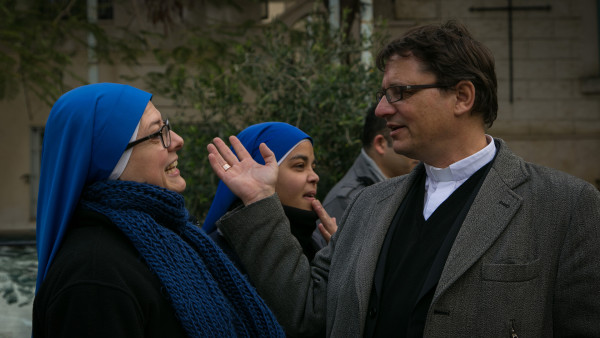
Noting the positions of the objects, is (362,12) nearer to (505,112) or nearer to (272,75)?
(272,75)

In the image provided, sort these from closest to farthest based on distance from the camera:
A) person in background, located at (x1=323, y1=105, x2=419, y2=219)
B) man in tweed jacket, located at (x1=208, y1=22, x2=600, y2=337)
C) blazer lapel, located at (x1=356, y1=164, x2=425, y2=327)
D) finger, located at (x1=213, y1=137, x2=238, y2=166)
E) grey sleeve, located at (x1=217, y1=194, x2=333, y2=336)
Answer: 1. man in tweed jacket, located at (x1=208, y1=22, x2=600, y2=337)
2. blazer lapel, located at (x1=356, y1=164, x2=425, y2=327)
3. grey sleeve, located at (x1=217, y1=194, x2=333, y2=336)
4. finger, located at (x1=213, y1=137, x2=238, y2=166)
5. person in background, located at (x1=323, y1=105, x2=419, y2=219)

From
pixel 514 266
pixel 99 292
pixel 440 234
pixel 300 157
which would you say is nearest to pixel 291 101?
pixel 300 157

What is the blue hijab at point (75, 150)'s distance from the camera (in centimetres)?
206

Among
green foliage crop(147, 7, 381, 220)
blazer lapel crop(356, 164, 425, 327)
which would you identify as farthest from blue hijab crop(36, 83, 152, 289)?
green foliage crop(147, 7, 381, 220)

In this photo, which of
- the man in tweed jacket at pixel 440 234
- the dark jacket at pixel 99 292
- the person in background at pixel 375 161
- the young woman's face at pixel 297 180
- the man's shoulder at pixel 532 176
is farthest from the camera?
the person in background at pixel 375 161

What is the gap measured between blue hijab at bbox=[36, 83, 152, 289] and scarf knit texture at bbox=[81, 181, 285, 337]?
0.06 metres

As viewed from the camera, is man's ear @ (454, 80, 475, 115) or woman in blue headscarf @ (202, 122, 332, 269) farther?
woman in blue headscarf @ (202, 122, 332, 269)

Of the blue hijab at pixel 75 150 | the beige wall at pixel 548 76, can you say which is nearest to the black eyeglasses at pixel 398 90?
the blue hijab at pixel 75 150

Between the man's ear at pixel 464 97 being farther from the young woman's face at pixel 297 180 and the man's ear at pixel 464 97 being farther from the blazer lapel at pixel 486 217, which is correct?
the young woman's face at pixel 297 180

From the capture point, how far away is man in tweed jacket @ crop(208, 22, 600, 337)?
2121mm

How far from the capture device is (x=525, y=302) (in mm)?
2105

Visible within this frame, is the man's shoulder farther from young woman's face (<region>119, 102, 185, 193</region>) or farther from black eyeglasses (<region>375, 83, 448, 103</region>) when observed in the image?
young woman's face (<region>119, 102, 185, 193</region>)

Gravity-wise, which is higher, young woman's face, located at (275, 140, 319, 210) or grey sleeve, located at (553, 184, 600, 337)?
young woman's face, located at (275, 140, 319, 210)

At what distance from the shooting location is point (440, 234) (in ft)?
7.62
